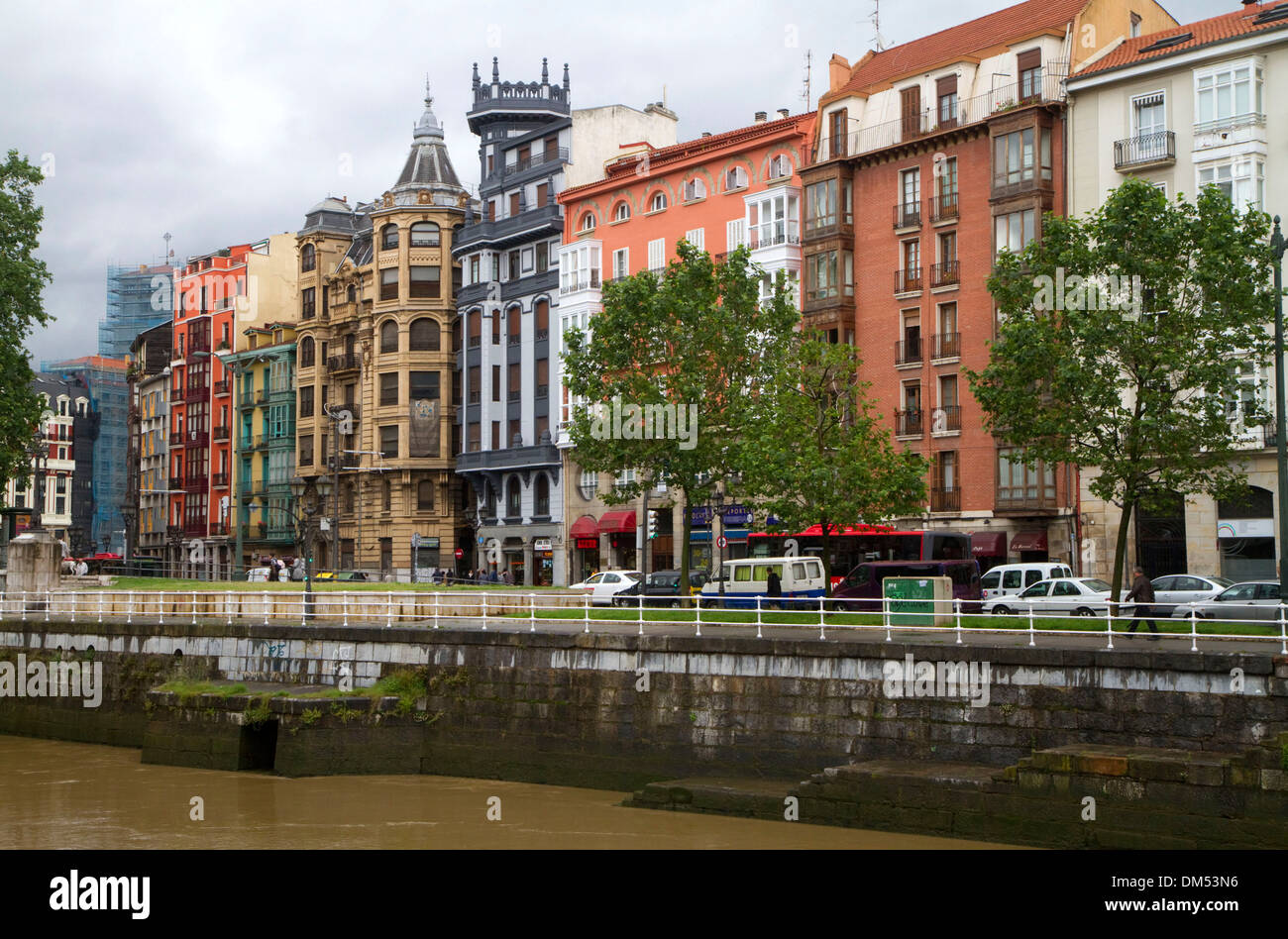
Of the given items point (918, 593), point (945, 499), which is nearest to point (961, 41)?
point (945, 499)

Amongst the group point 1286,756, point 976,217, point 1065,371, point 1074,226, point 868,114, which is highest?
point 868,114

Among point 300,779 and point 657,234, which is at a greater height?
point 657,234

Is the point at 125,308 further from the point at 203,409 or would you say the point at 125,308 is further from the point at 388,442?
the point at 388,442

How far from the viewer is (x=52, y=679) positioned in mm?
40469

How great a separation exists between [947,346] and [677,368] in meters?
14.7

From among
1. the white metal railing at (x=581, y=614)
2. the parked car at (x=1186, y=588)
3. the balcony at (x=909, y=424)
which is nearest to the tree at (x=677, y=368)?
the white metal railing at (x=581, y=614)

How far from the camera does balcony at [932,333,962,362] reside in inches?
2149

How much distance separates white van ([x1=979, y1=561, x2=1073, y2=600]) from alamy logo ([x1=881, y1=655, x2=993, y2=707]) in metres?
20.7

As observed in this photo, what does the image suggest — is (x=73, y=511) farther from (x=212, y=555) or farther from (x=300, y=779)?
(x=300, y=779)

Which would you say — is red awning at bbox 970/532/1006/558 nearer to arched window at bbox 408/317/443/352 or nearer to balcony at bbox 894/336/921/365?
balcony at bbox 894/336/921/365

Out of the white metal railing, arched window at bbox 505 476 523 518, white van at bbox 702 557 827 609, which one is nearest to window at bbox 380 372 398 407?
arched window at bbox 505 476 523 518
